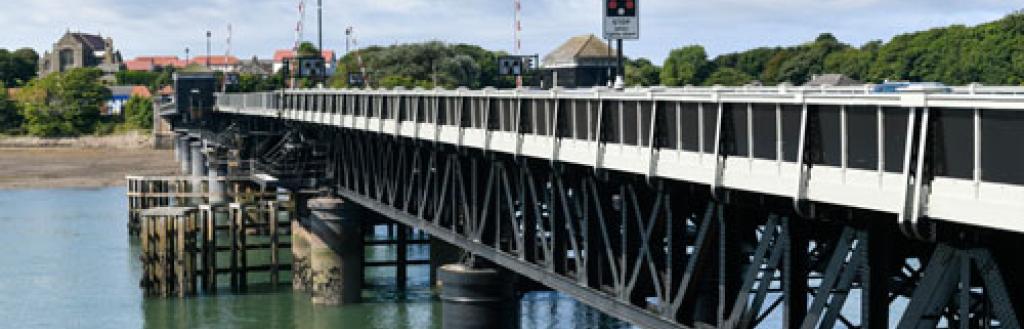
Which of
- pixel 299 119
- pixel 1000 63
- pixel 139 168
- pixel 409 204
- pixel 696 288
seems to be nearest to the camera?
pixel 696 288

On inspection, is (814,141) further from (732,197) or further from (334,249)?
(334,249)

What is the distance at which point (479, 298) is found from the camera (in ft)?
133

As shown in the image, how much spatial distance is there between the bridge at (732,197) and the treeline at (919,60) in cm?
7428

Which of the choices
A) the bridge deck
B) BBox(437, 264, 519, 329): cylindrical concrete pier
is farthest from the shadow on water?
the bridge deck

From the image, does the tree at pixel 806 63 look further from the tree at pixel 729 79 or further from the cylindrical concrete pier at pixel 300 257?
the cylindrical concrete pier at pixel 300 257

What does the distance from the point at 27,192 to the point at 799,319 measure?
442ft

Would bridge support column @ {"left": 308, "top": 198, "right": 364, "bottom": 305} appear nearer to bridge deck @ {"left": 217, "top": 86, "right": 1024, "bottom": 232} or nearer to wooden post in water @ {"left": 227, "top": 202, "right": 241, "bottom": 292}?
wooden post in water @ {"left": 227, "top": 202, "right": 241, "bottom": 292}

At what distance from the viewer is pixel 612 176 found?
2845 cm

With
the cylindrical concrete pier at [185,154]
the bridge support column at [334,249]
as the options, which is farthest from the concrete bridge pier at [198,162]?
the bridge support column at [334,249]

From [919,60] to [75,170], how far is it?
9358 cm

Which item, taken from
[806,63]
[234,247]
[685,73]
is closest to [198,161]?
[685,73]

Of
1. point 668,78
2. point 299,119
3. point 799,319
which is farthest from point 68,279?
point 668,78

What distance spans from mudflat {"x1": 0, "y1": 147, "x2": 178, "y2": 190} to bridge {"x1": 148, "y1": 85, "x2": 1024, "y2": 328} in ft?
390

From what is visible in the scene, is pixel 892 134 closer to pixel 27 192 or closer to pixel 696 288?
pixel 696 288
